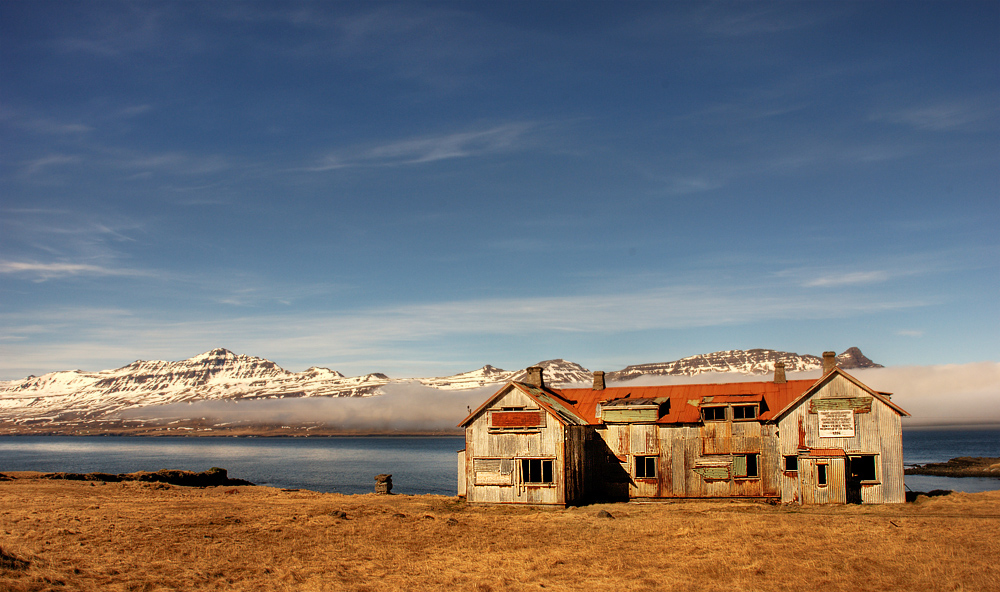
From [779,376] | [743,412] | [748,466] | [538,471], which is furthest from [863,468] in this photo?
[538,471]

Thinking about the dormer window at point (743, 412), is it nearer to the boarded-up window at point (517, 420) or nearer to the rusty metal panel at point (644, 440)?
the rusty metal panel at point (644, 440)

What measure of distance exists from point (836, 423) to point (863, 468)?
10.4 feet

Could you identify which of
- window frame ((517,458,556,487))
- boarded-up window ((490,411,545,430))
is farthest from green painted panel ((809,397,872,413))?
boarded-up window ((490,411,545,430))

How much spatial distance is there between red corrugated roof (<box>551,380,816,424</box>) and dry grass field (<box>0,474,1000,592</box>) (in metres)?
5.96

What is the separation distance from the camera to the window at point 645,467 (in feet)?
140

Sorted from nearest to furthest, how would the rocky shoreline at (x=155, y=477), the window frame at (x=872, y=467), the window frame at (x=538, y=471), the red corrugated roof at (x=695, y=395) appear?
the window frame at (x=872, y=467), the window frame at (x=538, y=471), the red corrugated roof at (x=695, y=395), the rocky shoreline at (x=155, y=477)

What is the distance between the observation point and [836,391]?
4056 cm

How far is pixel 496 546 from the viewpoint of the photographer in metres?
28.0

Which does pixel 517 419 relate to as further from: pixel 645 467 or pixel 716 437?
pixel 716 437

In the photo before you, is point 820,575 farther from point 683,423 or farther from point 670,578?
point 683,423

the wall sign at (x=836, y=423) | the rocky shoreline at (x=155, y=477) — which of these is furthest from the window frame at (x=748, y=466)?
the rocky shoreline at (x=155, y=477)

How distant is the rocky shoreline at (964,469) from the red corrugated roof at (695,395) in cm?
7336

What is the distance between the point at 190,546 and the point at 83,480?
36690 millimetres

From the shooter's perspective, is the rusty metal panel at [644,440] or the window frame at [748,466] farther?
the rusty metal panel at [644,440]
